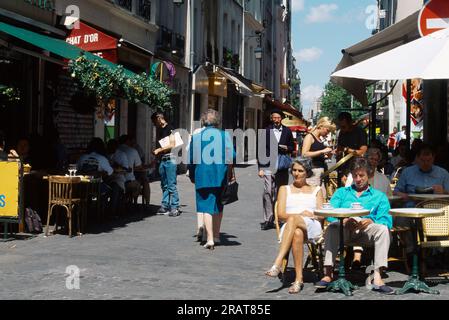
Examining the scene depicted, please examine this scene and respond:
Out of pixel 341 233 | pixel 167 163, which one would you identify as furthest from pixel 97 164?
pixel 341 233

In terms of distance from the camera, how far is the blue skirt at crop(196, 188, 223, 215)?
989cm

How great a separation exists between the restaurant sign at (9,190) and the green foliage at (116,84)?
1894 millimetres

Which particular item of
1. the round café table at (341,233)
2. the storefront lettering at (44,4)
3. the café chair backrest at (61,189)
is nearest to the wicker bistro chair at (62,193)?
the café chair backrest at (61,189)

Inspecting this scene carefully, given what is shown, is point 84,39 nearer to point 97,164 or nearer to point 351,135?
point 97,164

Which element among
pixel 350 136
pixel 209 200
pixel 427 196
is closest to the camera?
pixel 427 196

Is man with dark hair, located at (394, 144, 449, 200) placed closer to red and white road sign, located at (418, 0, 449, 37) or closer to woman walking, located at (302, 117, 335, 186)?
red and white road sign, located at (418, 0, 449, 37)

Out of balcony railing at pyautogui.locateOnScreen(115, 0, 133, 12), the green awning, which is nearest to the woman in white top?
the green awning

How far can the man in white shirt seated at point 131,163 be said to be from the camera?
44.5ft

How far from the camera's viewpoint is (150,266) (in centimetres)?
830

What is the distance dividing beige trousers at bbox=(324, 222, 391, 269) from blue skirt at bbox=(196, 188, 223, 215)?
113 inches

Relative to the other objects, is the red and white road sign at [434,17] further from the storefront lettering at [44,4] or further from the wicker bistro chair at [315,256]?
the storefront lettering at [44,4]

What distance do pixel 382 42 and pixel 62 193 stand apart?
16.8 feet

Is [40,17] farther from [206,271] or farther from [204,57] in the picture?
[204,57]
